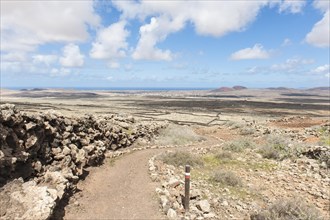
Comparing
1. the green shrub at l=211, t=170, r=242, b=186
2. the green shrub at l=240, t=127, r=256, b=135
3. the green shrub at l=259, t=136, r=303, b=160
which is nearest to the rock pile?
the green shrub at l=211, t=170, r=242, b=186

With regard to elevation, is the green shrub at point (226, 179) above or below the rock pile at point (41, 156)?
below

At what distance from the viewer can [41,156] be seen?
14.3m

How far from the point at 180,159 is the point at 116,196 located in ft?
21.7

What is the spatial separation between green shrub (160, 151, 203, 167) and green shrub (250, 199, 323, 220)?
6.79m

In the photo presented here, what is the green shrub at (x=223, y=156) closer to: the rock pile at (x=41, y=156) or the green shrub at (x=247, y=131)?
the rock pile at (x=41, y=156)

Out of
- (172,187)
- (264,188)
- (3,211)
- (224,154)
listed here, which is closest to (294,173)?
(264,188)

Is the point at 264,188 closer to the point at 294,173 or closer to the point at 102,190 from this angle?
the point at 294,173

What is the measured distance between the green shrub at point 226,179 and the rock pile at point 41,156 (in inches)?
264

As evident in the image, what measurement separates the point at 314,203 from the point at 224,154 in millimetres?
7871

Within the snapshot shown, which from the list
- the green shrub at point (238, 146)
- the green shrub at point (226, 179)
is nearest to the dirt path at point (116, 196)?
the green shrub at point (226, 179)

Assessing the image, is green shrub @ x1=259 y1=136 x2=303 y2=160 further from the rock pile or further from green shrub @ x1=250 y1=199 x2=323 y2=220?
the rock pile

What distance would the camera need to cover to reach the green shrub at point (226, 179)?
16453 mm

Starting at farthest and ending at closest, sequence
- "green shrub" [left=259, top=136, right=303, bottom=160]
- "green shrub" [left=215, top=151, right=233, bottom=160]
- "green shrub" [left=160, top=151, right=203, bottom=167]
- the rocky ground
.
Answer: "green shrub" [left=259, top=136, right=303, bottom=160] < "green shrub" [left=215, top=151, right=233, bottom=160] < "green shrub" [left=160, top=151, right=203, bottom=167] < the rocky ground

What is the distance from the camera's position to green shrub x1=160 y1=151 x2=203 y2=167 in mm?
19406
